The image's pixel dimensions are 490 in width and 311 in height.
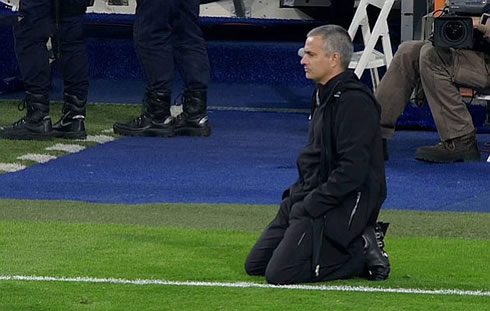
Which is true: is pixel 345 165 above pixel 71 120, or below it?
above

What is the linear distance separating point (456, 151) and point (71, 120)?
2.53 meters

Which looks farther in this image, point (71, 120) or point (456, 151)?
point (71, 120)

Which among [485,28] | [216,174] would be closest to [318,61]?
[216,174]

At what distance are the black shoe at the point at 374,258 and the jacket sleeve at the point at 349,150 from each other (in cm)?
20

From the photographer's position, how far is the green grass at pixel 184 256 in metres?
5.45

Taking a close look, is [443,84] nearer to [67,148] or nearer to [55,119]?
[67,148]

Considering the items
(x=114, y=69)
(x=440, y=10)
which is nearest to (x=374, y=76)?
(x=440, y=10)

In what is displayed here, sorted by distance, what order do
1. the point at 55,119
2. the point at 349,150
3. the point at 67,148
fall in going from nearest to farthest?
1. the point at 349,150
2. the point at 67,148
3. the point at 55,119

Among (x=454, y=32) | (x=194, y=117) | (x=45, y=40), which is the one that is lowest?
(x=194, y=117)

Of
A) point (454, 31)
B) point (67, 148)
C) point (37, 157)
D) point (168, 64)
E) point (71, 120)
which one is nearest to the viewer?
point (454, 31)

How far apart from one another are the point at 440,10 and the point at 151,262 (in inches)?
163

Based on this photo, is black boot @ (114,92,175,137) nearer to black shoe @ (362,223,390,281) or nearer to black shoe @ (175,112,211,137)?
black shoe @ (175,112,211,137)

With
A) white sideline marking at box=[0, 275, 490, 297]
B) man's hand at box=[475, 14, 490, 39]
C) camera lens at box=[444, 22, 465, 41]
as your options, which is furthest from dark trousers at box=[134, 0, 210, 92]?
white sideline marking at box=[0, 275, 490, 297]

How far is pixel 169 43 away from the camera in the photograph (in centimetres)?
984
